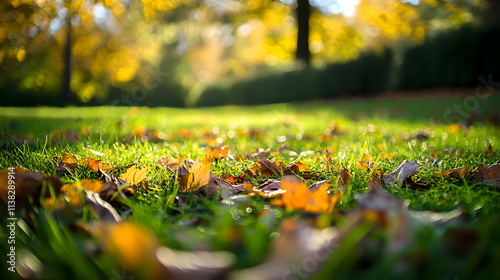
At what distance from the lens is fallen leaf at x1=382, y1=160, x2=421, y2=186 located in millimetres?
1569

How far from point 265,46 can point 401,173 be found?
19727mm

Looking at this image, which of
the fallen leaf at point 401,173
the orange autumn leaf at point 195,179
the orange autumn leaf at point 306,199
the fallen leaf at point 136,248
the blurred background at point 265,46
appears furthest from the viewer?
the blurred background at point 265,46

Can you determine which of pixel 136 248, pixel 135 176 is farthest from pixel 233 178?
pixel 136 248

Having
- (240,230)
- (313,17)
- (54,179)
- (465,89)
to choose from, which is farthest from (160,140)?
(313,17)

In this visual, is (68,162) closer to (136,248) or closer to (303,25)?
(136,248)

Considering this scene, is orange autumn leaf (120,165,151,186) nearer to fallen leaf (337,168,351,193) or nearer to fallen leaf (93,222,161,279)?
fallen leaf (93,222,161,279)

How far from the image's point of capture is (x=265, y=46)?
20.3 meters

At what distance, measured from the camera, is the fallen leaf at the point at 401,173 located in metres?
1.57

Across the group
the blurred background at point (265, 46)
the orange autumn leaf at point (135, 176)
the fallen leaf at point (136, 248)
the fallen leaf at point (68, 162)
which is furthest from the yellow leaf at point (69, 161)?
the blurred background at point (265, 46)

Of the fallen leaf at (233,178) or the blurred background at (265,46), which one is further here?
the blurred background at (265,46)

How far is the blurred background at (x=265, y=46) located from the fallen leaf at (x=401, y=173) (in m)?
4.03

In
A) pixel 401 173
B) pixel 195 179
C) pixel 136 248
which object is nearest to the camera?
pixel 136 248

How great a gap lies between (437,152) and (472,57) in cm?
720

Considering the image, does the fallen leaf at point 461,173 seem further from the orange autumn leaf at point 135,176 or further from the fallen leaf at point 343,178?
the orange autumn leaf at point 135,176
